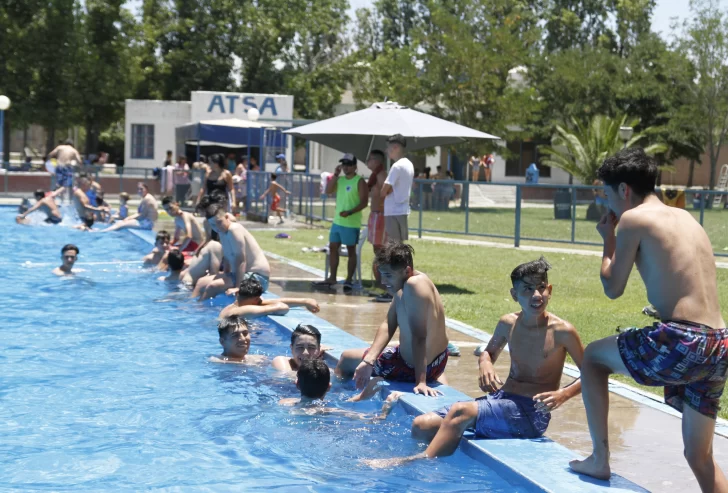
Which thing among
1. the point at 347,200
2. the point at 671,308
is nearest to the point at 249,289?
the point at 347,200

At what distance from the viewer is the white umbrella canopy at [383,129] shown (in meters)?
11.9

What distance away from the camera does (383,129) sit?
11.9 metres

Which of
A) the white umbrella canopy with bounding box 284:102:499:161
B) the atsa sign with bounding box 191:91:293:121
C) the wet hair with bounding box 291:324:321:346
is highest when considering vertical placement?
the atsa sign with bounding box 191:91:293:121

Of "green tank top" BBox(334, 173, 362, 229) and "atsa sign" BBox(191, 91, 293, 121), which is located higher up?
"atsa sign" BBox(191, 91, 293, 121)

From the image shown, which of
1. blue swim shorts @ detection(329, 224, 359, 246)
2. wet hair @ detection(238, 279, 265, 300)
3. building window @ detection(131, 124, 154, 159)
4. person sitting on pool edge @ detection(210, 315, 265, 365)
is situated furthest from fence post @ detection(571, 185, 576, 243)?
building window @ detection(131, 124, 154, 159)

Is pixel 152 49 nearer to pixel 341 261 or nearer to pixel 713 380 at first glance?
pixel 341 261

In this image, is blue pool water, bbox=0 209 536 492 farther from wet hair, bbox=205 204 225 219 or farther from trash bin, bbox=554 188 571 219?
trash bin, bbox=554 188 571 219

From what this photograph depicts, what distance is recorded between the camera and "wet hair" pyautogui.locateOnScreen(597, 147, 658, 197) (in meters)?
4.28

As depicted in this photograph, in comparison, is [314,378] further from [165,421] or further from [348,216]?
[348,216]

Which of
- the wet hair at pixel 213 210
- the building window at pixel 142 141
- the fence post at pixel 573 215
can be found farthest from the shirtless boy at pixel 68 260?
the building window at pixel 142 141

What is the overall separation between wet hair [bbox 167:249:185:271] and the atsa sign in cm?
2378

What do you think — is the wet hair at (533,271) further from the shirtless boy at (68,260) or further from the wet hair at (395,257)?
the shirtless boy at (68,260)

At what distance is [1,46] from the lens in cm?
3944

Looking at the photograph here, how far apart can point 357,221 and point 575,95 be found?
1257 inches
